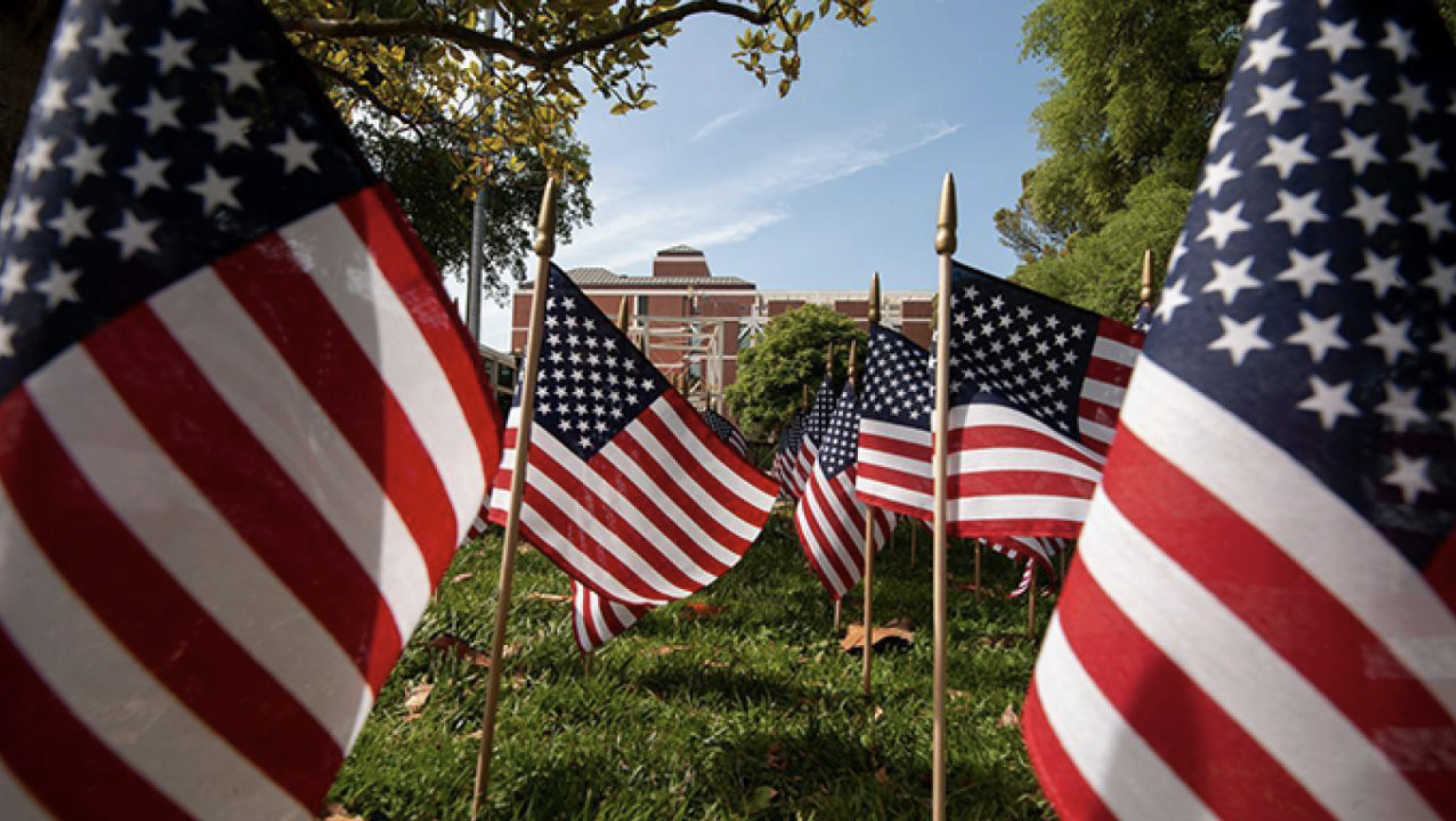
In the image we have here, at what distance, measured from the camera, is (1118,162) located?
1533 centimetres

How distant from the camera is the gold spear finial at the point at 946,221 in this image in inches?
97.3

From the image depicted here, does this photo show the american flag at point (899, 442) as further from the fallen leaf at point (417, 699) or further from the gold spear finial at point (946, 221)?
the fallen leaf at point (417, 699)

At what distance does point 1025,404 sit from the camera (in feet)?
11.0

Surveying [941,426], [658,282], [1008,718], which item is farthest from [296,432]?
[658,282]

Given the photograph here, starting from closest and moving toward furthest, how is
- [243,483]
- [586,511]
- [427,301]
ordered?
[243,483] < [427,301] < [586,511]

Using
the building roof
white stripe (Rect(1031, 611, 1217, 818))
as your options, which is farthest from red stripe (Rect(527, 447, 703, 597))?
the building roof

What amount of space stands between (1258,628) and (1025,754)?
8.49ft

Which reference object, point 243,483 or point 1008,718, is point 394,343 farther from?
point 1008,718

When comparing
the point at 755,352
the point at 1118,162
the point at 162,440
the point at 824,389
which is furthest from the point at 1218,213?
the point at 755,352

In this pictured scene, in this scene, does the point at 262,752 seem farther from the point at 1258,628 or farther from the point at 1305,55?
the point at 1305,55

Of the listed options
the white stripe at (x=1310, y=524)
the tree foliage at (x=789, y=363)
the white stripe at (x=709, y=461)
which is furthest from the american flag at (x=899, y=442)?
the tree foliage at (x=789, y=363)

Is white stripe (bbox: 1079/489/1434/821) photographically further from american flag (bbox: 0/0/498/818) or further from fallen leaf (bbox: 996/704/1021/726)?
fallen leaf (bbox: 996/704/1021/726)

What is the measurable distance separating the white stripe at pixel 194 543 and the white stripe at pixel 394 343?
36cm

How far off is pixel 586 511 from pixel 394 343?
236 centimetres
